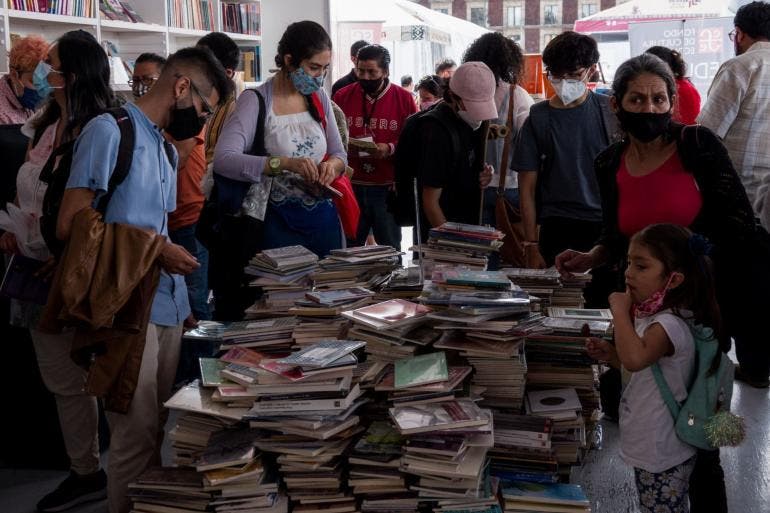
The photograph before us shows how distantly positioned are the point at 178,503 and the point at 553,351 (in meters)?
1.31

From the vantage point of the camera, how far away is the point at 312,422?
2.40 m

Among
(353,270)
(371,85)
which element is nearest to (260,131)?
(353,270)

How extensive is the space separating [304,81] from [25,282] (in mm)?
1327

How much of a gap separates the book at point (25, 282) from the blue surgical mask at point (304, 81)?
1.22 m

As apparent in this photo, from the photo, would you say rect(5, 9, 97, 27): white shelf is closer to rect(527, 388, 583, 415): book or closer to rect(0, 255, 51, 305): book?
rect(0, 255, 51, 305): book

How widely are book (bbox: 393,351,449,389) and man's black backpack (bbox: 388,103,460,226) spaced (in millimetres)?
1218

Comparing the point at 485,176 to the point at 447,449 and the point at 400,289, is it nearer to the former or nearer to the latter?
the point at 400,289

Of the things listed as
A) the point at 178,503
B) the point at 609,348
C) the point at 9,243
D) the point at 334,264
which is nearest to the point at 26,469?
the point at 9,243

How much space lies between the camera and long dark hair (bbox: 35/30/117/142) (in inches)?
113

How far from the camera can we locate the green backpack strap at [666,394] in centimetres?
239

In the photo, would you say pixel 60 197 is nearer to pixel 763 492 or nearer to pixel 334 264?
pixel 334 264

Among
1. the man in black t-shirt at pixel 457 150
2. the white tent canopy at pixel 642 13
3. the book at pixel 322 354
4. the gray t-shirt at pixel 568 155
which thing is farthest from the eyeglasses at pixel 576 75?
the white tent canopy at pixel 642 13

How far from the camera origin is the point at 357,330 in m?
2.67

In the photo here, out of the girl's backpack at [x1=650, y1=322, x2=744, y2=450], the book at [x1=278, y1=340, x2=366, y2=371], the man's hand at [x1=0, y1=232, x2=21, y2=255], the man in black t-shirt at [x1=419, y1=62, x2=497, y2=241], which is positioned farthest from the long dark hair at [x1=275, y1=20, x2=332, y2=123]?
the girl's backpack at [x1=650, y1=322, x2=744, y2=450]
